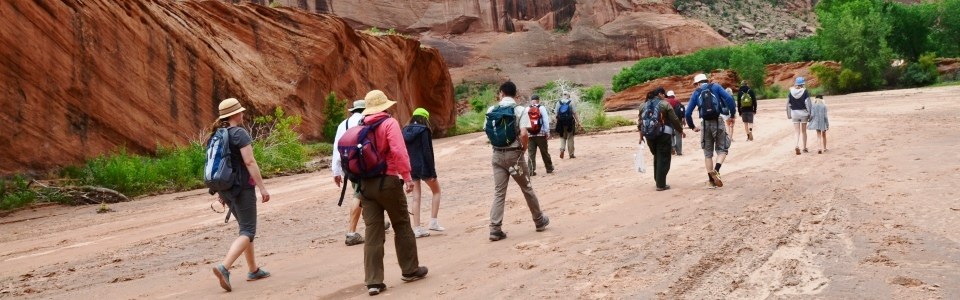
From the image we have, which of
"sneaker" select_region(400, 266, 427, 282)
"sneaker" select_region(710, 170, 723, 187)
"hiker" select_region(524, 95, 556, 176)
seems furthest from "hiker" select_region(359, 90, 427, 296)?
"hiker" select_region(524, 95, 556, 176)

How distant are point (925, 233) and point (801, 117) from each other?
31.2ft

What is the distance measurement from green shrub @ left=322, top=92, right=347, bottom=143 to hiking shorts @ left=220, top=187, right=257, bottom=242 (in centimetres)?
2176

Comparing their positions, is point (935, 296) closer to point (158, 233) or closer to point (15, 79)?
point (158, 233)

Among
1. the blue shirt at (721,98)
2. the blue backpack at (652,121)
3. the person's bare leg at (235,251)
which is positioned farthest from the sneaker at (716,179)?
the person's bare leg at (235,251)

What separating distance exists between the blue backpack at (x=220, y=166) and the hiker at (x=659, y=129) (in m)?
6.54

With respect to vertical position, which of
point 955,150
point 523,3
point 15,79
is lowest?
point 955,150

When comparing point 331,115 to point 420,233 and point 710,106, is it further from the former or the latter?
point 420,233

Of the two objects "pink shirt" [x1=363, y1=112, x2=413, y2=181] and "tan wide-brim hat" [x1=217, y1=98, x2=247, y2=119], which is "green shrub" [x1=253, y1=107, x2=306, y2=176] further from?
"pink shirt" [x1=363, y1=112, x2=413, y2=181]

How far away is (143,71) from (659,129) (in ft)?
42.5

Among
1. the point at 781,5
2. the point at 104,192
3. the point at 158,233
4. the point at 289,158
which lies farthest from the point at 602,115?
the point at 781,5

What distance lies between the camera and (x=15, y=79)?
15.4 metres

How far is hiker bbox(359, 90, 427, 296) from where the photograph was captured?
6.19 meters

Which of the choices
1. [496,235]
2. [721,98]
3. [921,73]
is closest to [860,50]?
[921,73]

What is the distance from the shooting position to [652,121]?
11344 millimetres
